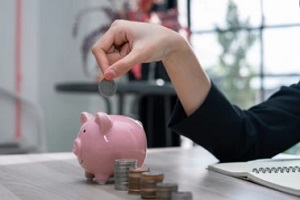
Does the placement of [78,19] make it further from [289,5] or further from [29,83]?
[289,5]

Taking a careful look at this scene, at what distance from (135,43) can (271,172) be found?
0.27 m

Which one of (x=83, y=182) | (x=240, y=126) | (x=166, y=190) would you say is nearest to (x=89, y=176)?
(x=83, y=182)

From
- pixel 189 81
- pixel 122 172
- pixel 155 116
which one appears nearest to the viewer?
pixel 122 172

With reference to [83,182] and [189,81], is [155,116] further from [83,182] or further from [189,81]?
[83,182]

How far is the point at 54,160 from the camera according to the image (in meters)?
1.03

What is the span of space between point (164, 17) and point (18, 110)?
0.88m

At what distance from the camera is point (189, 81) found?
38.9 inches

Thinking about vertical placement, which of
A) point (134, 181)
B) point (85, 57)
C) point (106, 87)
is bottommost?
point (134, 181)

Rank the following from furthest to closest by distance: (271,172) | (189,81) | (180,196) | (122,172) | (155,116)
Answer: (155,116)
(189,81)
(271,172)
(122,172)
(180,196)

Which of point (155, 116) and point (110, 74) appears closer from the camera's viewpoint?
point (110, 74)

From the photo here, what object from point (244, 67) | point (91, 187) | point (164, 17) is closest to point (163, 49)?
point (91, 187)

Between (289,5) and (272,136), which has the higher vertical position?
(289,5)

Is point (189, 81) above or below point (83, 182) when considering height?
above

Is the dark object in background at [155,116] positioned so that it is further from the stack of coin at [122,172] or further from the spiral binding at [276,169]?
the stack of coin at [122,172]
